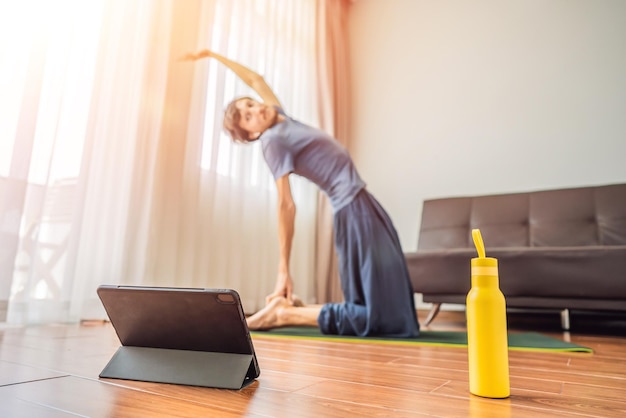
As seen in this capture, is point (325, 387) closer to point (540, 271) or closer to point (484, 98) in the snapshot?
point (540, 271)

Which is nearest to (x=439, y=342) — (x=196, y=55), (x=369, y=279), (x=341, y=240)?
(x=369, y=279)

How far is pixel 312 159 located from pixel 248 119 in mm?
296

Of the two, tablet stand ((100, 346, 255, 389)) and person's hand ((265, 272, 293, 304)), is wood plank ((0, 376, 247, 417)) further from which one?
person's hand ((265, 272, 293, 304))

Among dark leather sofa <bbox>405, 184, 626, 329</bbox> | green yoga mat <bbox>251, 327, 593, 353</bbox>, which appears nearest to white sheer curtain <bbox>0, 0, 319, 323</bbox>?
green yoga mat <bbox>251, 327, 593, 353</bbox>

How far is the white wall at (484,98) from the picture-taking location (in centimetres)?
252

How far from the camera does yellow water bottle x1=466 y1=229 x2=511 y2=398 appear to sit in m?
0.55

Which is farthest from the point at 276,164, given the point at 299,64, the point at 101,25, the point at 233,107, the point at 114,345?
the point at 299,64

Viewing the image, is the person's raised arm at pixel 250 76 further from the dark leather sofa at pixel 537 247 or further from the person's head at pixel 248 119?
the dark leather sofa at pixel 537 247

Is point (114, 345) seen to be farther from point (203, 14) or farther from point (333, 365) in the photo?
point (203, 14)

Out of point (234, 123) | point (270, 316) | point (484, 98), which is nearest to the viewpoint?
point (270, 316)

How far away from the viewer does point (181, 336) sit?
67 centimetres

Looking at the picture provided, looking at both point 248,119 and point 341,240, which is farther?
point 248,119

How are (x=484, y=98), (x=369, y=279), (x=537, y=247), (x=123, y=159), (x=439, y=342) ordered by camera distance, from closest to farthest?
(x=439, y=342) → (x=369, y=279) → (x=123, y=159) → (x=537, y=247) → (x=484, y=98)

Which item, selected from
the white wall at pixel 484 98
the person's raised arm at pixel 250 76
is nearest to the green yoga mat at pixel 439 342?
the person's raised arm at pixel 250 76
